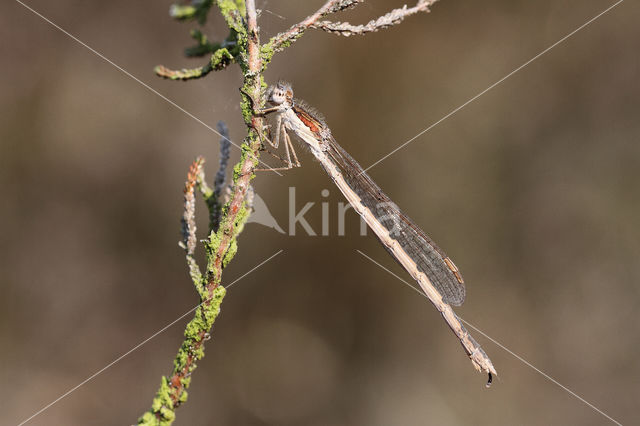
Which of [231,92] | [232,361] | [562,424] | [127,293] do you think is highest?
[231,92]

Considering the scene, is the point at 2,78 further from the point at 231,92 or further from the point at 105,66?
the point at 231,92

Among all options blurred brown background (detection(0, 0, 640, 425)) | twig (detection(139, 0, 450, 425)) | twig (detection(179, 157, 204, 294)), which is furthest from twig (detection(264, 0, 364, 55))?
blurred brown background (detection(0, 0, 640, 425))

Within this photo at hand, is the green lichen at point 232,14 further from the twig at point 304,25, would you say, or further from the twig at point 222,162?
the twig at point 222,162

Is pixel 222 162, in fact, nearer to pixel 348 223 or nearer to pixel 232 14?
pixel 232 14

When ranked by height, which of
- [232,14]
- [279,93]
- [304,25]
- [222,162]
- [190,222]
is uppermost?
[279,93]

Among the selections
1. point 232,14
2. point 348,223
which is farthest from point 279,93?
point 348,223

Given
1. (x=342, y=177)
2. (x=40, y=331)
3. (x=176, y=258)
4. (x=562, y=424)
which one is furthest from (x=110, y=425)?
(x=562, y=424)
